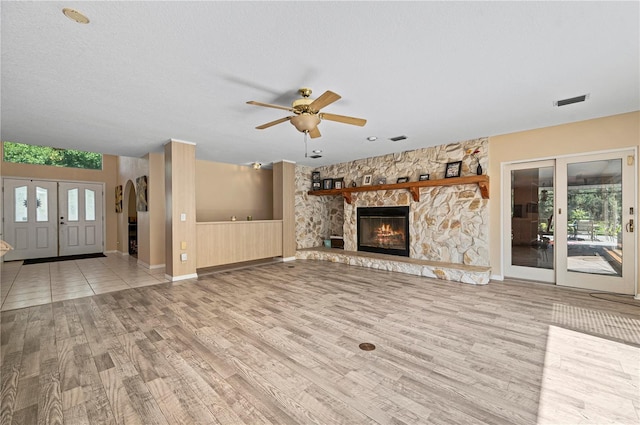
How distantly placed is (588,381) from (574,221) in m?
3.25

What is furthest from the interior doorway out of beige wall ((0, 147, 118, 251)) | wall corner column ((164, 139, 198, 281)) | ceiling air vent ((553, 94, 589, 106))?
ceiling air vent ((553, 94, 589, 106))

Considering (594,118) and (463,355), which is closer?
(463,355)

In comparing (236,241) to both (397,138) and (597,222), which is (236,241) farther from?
(597,222)

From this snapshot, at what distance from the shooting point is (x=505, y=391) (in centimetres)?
185

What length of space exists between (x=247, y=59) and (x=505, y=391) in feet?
10.4

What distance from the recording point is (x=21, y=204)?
24.1 feet

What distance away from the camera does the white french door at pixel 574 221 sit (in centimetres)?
389

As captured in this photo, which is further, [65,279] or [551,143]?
[65,279]

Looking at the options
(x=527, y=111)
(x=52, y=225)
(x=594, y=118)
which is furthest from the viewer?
(x=52, y=225)

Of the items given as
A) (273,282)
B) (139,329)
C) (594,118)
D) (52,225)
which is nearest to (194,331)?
(139,329)

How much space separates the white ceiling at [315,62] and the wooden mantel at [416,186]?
108 cm

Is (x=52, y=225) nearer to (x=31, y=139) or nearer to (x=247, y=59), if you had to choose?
(x=31, y=139)

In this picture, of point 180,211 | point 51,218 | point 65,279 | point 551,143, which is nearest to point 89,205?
point 51,218

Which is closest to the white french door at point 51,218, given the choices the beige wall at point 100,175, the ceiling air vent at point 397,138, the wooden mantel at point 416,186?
the beige wall at point 100,175
